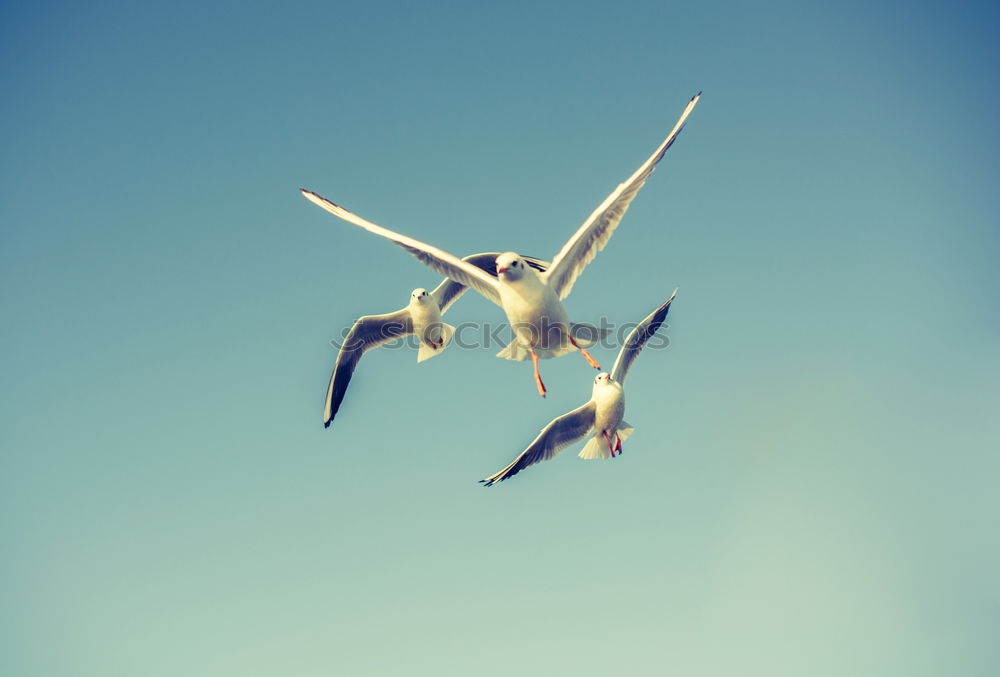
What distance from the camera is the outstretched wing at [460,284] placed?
13.8 metres

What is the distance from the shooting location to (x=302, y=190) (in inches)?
529

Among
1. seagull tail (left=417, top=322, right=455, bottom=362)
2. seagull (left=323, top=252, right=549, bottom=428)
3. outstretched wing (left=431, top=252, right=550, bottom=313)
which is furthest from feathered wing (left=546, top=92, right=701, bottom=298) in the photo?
seagull tail (left=417, top=322, right=455, bottom=362)

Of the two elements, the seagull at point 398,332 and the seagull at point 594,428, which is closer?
the seagull at point 594,428

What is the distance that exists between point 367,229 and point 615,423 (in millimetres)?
5125

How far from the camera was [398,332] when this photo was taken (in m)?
15.6

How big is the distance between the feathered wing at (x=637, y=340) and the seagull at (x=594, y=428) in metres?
0.02

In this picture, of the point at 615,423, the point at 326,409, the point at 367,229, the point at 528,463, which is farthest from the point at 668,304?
the point at 326,409

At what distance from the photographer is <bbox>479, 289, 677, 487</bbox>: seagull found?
1320 centimetres

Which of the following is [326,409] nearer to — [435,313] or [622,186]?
[435,313]

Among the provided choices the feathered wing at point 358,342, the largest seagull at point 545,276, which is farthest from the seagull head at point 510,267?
the feathered wing at point 358,342

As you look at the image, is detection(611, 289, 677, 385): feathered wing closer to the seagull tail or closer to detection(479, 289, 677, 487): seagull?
detection(479, 289, 677, 487): seagull

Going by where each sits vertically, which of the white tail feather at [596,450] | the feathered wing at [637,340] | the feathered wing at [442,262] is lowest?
the white tail feather at [596,450]

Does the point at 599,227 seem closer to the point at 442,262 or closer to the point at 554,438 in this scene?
the point at 442,262

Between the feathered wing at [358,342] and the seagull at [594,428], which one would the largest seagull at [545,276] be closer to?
the seagull at [594,428]
